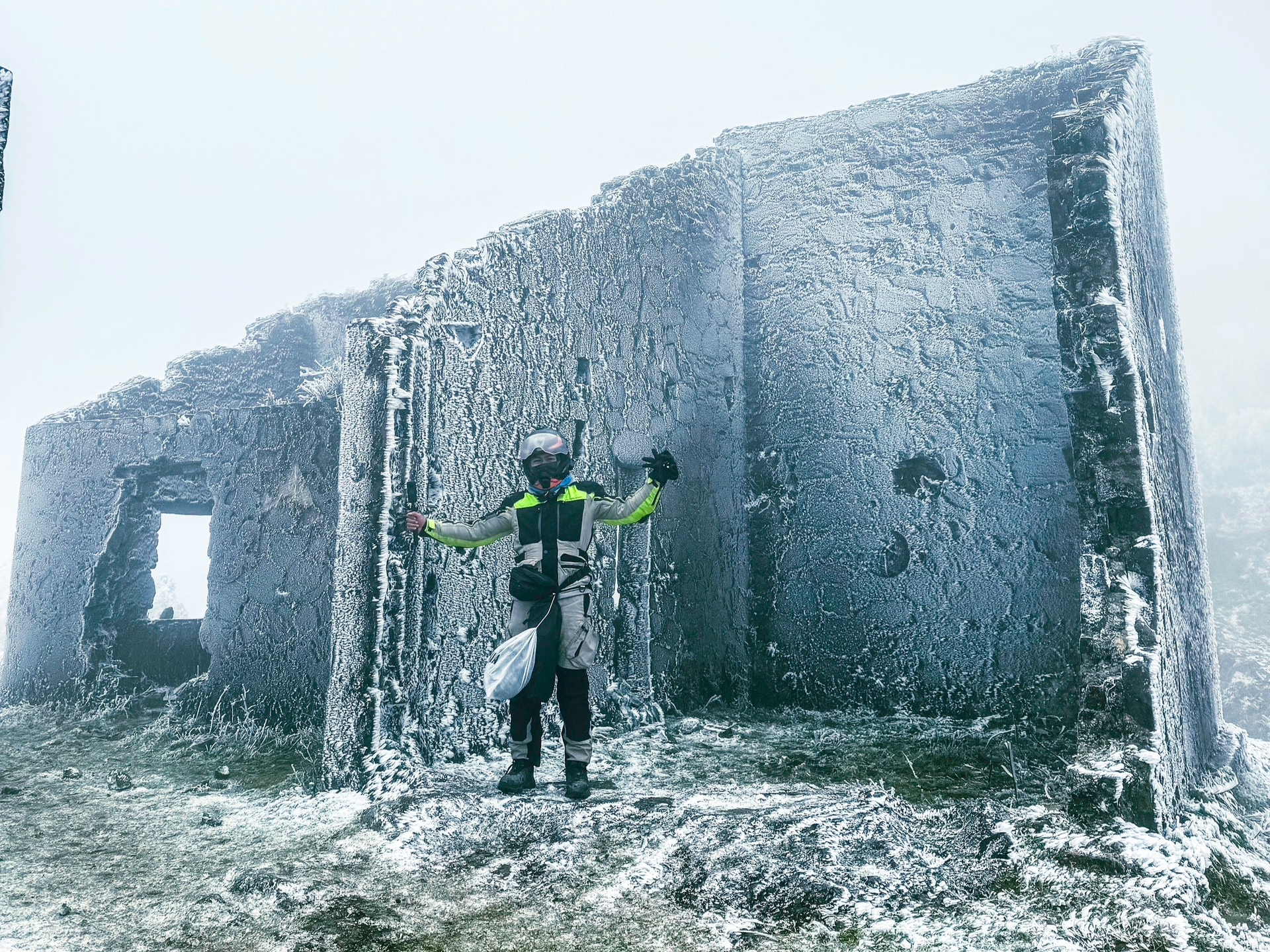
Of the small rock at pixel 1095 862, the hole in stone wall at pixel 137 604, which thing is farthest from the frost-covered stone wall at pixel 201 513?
the small rock at pixel 1095 862

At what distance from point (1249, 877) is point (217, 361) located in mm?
7909

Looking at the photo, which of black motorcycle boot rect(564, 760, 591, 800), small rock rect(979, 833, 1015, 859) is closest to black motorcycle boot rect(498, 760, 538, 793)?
black motorcycle boot rect(564, 760, 591, 800)

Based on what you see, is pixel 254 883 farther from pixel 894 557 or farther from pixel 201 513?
pixel 201 513

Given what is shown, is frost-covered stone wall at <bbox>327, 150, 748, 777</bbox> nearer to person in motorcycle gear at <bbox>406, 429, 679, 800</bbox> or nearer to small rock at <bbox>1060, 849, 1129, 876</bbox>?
person in motorcycle gear at <bbox>406, 429, 679, 800</bbox>

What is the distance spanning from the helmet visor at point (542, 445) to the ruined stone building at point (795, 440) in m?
0.58

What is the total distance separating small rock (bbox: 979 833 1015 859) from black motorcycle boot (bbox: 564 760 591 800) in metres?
1.28

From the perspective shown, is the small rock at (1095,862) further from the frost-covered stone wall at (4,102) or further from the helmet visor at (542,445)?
the frost-covered stone wall at (4,102)

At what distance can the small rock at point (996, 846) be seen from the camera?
2.45 m

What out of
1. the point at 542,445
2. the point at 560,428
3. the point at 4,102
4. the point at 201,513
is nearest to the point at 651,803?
the point at 542,445

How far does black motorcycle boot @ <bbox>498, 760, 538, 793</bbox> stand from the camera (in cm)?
298

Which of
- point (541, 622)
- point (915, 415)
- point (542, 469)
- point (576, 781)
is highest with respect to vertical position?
point (915, 415)

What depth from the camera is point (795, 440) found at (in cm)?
466

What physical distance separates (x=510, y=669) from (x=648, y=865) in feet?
2.56

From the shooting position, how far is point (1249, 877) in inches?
102
